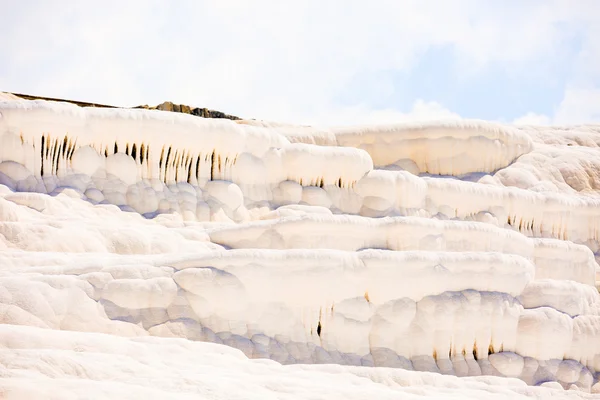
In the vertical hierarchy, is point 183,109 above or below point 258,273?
above

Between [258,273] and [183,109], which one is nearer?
[258,273]

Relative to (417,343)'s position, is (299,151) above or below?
above

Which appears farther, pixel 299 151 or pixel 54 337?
pixel 299 151

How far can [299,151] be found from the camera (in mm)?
13875

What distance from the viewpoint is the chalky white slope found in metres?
6.12

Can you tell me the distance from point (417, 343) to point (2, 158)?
644cm

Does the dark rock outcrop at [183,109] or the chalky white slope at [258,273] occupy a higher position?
the dark rock outcrop at [183,109]

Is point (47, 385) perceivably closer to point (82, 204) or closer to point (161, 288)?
point (161, 288)

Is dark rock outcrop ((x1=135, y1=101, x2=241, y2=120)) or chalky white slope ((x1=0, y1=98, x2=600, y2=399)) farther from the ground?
dark rock outcrop ((x1=135, y1=101, x2=241, y2=120))

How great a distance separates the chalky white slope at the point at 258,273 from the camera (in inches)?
241

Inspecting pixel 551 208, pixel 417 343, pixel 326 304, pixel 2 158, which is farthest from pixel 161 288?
pixel 551 208

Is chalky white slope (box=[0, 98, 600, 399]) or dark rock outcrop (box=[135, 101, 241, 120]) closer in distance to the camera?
chalky white slope (box=[0, 98, 600, 399])

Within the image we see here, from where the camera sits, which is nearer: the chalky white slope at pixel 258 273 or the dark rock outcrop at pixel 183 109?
the chalky white slope at pixel 258 273

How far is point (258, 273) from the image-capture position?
843 centimetres
